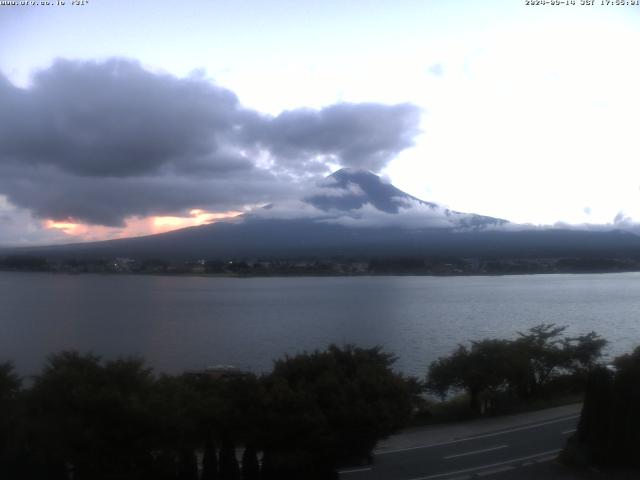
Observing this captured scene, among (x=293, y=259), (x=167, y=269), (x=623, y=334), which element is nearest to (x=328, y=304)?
(x=623, y=334)

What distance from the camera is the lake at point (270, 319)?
22.7 meters

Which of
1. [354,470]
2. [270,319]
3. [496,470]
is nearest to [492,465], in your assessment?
[496,470]

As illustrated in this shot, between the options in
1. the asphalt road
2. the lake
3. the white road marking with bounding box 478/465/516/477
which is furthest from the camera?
the lake

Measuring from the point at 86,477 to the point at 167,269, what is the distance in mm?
61014

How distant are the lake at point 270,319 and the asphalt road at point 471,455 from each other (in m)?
8.25

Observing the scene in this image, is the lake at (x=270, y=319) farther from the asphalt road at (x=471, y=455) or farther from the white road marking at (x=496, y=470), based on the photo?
the white road marking at (x=496, y=470)

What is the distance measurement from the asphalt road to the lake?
8.25 meters

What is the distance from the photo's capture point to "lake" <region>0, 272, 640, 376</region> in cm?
2267

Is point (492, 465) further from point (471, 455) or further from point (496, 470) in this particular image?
point (471, 455)

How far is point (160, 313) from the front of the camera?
35219mm

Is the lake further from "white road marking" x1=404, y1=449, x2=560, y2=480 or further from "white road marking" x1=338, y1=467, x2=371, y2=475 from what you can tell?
"white road marking" x1=338, y1=467, x2=371, y2=475

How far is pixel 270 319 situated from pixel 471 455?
23.4 metres

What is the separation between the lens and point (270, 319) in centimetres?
3155

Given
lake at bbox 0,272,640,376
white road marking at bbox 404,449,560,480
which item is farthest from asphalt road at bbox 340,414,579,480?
lake at bbox 0,272,640,376
